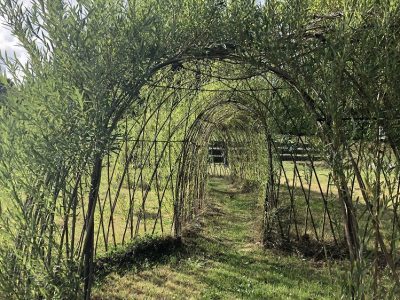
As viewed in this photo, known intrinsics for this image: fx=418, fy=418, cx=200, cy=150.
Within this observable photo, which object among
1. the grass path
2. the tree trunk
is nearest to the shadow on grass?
the grass path

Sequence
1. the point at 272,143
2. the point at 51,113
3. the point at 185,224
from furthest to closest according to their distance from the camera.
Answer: the point at 185,224 < the point at 272,143 < the point at 51,113

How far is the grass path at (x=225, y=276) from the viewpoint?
15.1 feet

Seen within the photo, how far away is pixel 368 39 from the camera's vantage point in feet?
7.84

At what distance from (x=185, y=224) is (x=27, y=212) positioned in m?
5.66

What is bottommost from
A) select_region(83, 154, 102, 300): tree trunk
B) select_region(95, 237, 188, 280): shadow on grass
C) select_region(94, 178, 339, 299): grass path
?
select_region(94, 178, 339, 299): grass path

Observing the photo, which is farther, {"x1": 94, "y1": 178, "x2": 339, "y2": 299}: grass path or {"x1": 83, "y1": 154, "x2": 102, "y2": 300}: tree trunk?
{"x1": 94, "y1": 178, "x2": 339, "y2": 299}: grass path

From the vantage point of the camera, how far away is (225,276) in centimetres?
520

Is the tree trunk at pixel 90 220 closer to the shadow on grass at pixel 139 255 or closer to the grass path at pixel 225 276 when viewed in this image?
the grass path at pixel 225 276

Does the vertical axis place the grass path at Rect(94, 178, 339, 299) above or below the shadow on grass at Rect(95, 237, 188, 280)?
below

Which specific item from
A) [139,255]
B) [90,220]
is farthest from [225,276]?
[90,220]

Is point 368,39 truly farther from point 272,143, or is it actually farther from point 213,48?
point 272,143

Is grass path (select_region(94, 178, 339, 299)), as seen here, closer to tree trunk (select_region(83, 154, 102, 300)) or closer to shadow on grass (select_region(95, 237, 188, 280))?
shadow on grass (select_region(95, 237, 188, 280))

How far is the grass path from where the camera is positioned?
4.61 m

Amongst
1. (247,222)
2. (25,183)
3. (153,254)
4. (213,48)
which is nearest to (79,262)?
(25,183)
